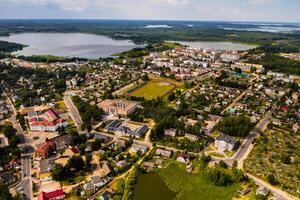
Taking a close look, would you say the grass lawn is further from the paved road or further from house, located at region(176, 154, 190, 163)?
the paved road

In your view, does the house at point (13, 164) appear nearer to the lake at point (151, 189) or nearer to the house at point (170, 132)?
the lake at point (151, 189)

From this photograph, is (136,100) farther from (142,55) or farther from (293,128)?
(142,55)

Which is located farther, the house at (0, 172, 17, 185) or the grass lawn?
the house at (0, 172, 17, 185)

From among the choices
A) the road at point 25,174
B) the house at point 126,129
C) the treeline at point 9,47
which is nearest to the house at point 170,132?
the house at point 126,129

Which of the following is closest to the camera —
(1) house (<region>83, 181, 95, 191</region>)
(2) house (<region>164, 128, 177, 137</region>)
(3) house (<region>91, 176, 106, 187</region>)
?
(1) house (<region>83, 181, 95, 191</region>)

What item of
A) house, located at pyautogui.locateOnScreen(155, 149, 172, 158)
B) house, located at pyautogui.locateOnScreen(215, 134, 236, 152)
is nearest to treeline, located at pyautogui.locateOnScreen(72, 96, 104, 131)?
house, located at pyautogui.locateOnScreen(155, 149, 172, 158)

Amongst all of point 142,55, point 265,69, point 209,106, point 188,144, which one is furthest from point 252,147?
point 142,55
